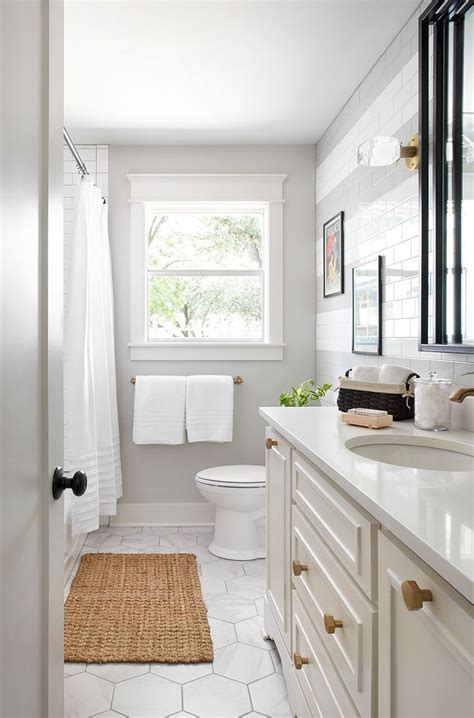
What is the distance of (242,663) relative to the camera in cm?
208

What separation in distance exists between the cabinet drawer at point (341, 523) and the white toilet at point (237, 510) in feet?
4.38

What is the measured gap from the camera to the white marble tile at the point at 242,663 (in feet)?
6.58

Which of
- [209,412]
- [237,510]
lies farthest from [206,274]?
[237,510]

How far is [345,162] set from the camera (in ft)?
9.70

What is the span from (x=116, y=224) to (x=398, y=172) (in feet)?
6.44

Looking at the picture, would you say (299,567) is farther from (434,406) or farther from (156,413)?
(156,413)

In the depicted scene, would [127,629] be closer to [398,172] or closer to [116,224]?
[398,172]

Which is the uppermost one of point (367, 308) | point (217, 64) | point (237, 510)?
point (217, 64)

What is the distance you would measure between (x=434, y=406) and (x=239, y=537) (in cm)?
172

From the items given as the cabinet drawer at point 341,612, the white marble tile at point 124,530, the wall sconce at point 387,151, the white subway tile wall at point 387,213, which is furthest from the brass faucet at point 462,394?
the white marble tile at point 124,530

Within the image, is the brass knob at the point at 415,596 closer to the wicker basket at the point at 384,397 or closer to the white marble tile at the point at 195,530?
the wicker basket at the point at 384,397

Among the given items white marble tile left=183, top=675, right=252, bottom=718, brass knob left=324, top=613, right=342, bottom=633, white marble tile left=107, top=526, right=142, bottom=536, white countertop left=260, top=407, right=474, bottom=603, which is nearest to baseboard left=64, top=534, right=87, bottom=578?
white marble tile left=107, top=526, right=142, bottom=536

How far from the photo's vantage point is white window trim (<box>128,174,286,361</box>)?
358cm

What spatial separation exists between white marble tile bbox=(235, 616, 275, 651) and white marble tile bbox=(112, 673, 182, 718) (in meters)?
0.38
